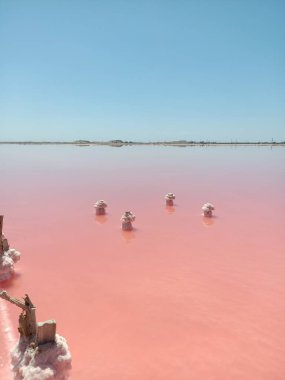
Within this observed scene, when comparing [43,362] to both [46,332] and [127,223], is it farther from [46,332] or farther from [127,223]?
[127,223]

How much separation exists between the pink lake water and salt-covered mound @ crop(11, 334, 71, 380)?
67 centimetres

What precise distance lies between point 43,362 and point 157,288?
11.9ft

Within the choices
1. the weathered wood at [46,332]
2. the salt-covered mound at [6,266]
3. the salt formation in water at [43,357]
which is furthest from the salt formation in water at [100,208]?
the weathered wood at [46,332]

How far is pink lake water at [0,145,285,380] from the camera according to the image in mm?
5160

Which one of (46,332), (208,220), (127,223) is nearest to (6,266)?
(46,332)

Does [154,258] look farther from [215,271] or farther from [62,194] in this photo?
[62,194]

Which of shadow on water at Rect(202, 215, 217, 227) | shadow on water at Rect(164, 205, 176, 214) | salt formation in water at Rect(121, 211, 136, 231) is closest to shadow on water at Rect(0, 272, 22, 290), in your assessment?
salt formation in water at Rect(121, 211, 136, 231)

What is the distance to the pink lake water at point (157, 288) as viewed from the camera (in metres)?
5.16

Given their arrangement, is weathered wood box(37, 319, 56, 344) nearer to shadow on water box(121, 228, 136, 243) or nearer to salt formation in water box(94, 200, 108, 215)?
shadow on water box(121, 228, 136, 243)

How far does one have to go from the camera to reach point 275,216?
14070 millimetres

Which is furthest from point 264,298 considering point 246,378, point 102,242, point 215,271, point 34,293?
point 102,242

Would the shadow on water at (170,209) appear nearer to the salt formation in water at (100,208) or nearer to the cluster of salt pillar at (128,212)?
the cluster of salt pillar at (128,212)

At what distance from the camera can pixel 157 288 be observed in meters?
7.44

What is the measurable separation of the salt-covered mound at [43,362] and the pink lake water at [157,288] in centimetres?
67
